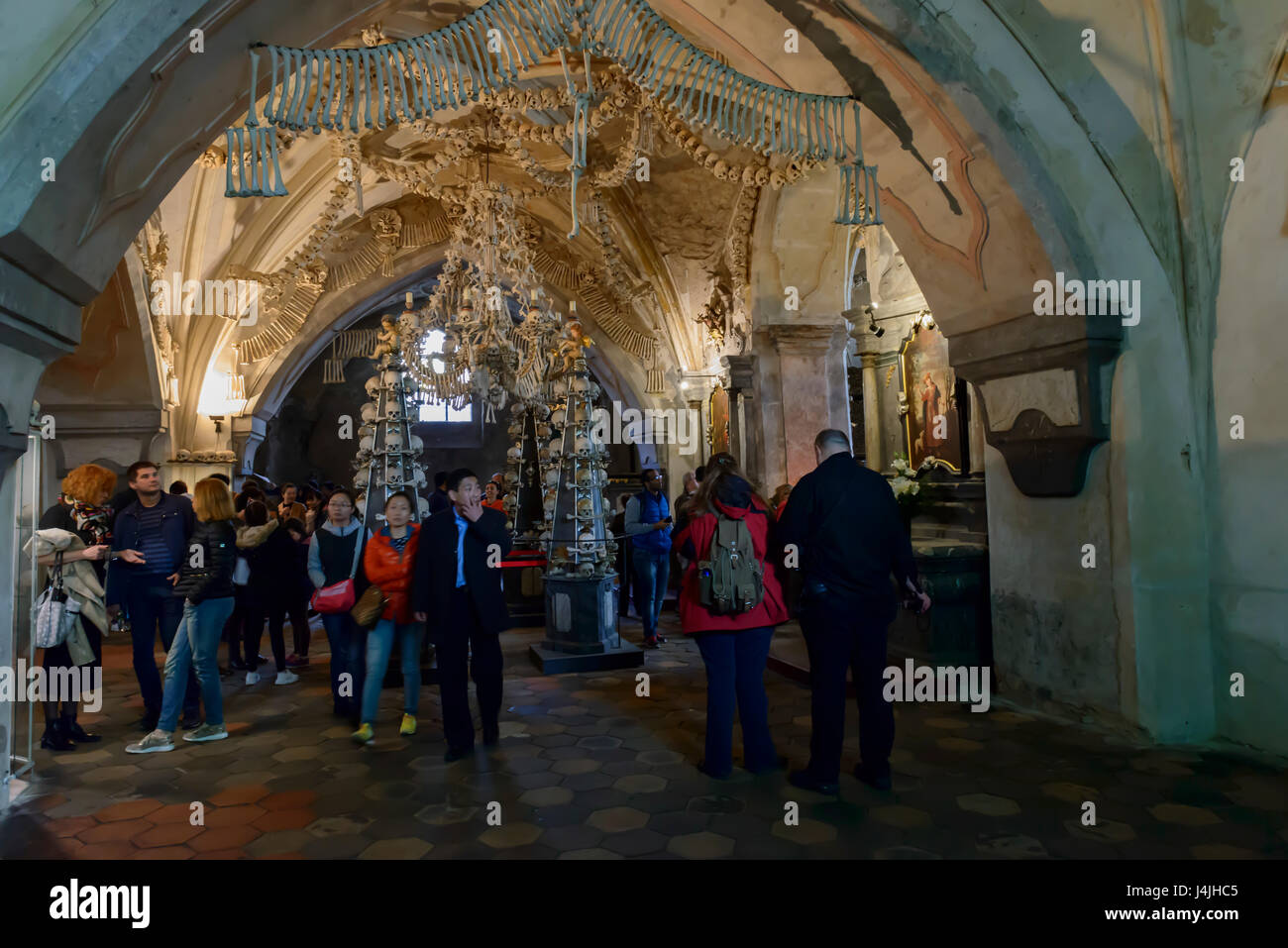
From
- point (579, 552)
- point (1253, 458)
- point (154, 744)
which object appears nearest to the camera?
point (1253, 458)

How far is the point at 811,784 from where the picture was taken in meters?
2.92

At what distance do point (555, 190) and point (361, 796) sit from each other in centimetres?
792

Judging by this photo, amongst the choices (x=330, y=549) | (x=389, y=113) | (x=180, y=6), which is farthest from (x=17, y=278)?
(x=330, y=549)

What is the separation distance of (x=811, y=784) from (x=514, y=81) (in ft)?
10.1

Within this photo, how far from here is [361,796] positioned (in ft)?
9.80

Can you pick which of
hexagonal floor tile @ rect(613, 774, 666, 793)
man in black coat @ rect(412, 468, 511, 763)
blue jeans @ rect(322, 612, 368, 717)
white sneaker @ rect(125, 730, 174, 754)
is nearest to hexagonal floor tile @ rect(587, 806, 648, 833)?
hexagonal floor tile @ rect(613, 774, 666, 793)

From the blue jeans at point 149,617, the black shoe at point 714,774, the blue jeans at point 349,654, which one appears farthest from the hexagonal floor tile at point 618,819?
the blue jeans at point 149,617

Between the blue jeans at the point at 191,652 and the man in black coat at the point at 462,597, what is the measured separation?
1013 millimetres

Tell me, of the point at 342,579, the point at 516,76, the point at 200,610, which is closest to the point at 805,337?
the point at 516,76

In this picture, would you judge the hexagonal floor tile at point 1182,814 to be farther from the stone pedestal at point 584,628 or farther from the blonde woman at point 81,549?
the blonde woman at point 81,549

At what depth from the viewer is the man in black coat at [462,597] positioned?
3.44m

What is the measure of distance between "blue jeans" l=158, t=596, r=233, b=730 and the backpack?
Result: 2351 mm

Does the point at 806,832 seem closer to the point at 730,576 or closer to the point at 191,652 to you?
the point at 730,576

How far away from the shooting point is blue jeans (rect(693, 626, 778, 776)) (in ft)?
10.1
